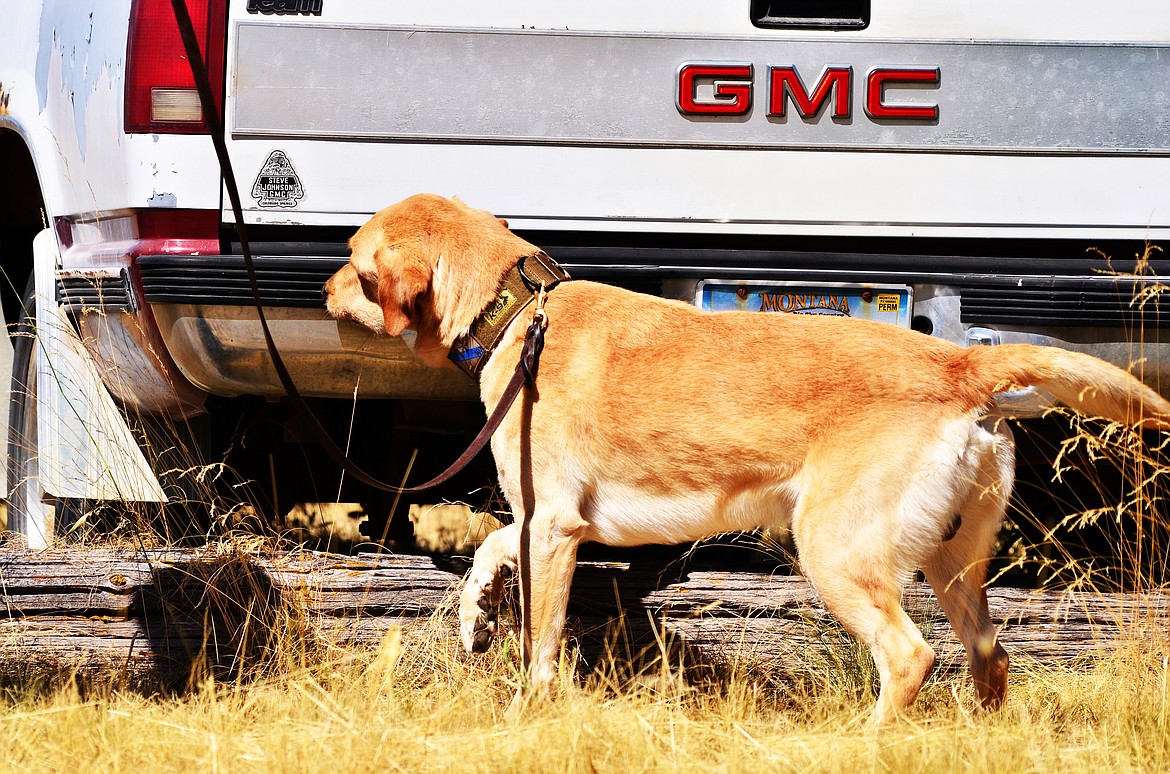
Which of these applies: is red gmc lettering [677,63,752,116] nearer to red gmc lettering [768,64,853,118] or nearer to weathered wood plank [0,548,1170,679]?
red gmc lettering [768,64,853,118]

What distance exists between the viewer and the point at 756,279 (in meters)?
3.33

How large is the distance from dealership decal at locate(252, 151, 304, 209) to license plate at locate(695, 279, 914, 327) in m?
1.23

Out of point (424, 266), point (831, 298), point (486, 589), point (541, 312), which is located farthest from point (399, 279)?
point (831, 298)

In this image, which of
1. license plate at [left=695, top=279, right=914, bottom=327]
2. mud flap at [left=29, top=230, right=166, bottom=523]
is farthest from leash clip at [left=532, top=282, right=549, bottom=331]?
mud flap at [left=29, top=230, right=166, bottom=523]

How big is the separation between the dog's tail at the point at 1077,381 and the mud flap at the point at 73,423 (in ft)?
8.58

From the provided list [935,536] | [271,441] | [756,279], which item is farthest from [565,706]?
[271,441]

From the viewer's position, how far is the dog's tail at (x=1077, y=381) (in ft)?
8.95

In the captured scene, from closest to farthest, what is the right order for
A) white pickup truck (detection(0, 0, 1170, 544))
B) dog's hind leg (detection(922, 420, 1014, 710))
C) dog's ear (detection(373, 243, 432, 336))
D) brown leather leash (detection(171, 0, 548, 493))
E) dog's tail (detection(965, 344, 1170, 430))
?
1. dog's tail (detection(965, 344, 1170, 430))
2. dog's hind leg (detection(922, 420, 1014, 710))
3. brown leather leash (detection(171, 0, 548, 493))
4. dog's ear (detection(373, 243, 432, 336))
5. white pickup truck (detection(0, 0, 1170, 544))

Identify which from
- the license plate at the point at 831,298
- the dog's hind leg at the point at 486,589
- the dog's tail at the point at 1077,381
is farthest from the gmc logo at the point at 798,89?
the dog's hind leg at the point at 486,589

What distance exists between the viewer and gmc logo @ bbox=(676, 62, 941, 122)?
3295 millimetres

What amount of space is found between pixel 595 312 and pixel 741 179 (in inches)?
24.1

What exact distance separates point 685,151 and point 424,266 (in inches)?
32.6

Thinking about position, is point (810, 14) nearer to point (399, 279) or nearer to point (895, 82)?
point (895, 82)

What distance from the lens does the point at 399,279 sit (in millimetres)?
3168
